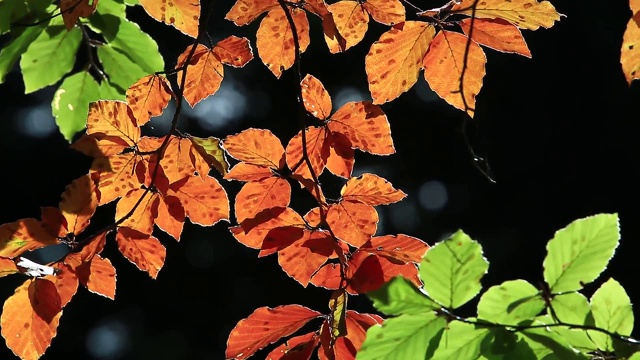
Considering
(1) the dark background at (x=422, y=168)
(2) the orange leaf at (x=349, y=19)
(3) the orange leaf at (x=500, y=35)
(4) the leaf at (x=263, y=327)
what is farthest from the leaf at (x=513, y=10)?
(1) the dark background at (x=422, y=168)

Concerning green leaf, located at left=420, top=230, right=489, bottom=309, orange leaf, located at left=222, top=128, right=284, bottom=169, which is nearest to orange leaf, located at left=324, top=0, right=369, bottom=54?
orange leaf, located at left=222, top=128, right=284, bottom=169

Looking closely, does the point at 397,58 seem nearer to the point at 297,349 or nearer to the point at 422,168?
the point at 297,349

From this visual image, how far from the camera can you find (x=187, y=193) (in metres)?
0.91

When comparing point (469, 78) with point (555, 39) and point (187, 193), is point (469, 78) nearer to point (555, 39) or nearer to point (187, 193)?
point (187, 193)

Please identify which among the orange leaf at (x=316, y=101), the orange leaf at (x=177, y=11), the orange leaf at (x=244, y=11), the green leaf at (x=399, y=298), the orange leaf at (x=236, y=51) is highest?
the green leaf at (x=399, y=298)

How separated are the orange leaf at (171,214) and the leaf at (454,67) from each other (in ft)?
1.14

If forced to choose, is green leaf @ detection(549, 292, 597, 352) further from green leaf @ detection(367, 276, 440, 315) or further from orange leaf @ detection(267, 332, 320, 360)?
orange leaf @ detection(267, 332, 320, 360)

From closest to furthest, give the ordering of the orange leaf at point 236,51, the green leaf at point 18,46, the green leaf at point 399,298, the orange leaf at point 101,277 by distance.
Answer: the green leaf at point 399,298 < the orange leaf at point 101,277 < the orange leaf at point 236,51 < the green leaf at point 18,46

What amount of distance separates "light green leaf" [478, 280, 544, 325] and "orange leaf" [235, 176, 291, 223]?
413 mm

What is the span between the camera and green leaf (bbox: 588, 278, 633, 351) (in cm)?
50

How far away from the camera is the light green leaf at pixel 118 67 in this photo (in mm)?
1175

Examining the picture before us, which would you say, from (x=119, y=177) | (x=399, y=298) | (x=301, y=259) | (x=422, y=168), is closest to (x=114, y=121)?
(x=119, y=177)

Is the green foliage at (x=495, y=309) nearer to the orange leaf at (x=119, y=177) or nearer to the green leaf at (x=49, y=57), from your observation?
the orange leaf at (x=119, y=177)

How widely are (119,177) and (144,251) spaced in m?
0.10
